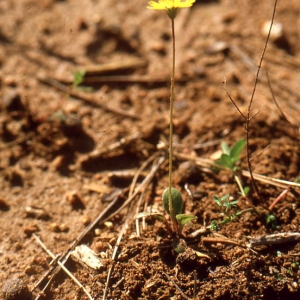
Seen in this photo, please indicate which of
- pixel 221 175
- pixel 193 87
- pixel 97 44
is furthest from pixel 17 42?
pixel 221 175

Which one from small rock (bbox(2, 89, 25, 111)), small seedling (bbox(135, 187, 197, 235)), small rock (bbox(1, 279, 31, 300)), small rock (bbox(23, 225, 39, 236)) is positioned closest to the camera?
small rock (bbox(1, 279, 31, 300))

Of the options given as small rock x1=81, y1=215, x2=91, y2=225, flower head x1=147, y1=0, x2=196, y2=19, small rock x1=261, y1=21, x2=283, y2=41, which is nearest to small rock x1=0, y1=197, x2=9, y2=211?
small rock x1=81, y1=215, x2=91, y2=225

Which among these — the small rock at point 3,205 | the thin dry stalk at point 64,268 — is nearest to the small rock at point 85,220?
the thin dry stalk at point 64,268

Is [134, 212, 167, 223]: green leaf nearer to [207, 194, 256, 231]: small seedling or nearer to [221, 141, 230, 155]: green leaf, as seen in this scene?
[207, 194, 256, 231]: small seedling

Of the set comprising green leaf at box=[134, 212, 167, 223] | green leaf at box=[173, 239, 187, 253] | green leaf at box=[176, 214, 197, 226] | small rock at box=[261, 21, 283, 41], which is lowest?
green leaf at box=[173, 239, 187, 253]

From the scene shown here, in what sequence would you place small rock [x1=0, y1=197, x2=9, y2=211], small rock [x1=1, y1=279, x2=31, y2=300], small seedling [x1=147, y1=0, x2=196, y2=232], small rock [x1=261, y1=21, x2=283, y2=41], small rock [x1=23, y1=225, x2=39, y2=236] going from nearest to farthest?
1. small seedling [x1=147, y1=0, x2=196, y2=232]
2. small rock [x1=1, y1=279, x2=31, y2=300]
3. small rock [x1=23, y1=225, x2=39, y2=236]
4. small rock [x1=0, y1=197, x2=9, y2=211]
5. small rock [x1=261, y1=21, x2=283, y2=41]

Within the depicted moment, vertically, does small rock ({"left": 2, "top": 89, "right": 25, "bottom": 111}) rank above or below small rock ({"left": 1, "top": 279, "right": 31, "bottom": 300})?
above

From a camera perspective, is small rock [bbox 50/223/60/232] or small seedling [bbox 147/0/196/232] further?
small rock [bbox 50/223/60/232]

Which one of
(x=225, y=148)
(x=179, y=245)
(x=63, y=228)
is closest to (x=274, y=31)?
(x=225, y=148)

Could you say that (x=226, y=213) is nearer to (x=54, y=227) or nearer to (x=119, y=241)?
(x=119, y=241)
